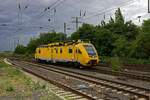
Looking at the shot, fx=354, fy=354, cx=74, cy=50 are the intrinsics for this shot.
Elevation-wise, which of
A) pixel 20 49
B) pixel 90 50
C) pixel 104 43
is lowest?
pixel 90 50

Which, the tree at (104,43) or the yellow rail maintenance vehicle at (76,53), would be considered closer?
the yellow rail maintenance vehicle at (76,53)

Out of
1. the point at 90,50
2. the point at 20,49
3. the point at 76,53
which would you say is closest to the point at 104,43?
the point at 76,53

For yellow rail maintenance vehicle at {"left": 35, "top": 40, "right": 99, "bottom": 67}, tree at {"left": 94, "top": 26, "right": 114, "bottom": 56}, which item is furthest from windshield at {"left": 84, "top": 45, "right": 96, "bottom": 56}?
tree at {"left": 94, "top": 26, "right": 114, "bottom": 56}

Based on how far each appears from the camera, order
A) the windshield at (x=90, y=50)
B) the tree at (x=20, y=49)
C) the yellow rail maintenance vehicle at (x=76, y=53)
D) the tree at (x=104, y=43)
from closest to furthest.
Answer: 1. the yellow rail maintenance vehicle at (x=76, y=53)
2. the windshield at (x=90, y=50)
3. the tree at (x=104, y=43)
4. the tree at (x=20, y=49)

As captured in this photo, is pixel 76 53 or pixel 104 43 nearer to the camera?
pixel 76 53

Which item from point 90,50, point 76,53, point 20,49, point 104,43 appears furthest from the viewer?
point 20,49

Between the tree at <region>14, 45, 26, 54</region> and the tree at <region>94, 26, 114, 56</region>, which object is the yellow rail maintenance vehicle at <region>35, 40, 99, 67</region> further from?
the tree at <region>14, 45, 26, 54</region>

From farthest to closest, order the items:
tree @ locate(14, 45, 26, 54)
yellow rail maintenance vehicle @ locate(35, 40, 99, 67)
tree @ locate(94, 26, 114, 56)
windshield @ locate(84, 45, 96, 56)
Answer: tree @ locate(14, 45, 26, 54), tree @ locate(94, 26, 114, 56), windshield @ locate(84, 45, 96, 56), yellow rail maintenance vehicle @ locate(35, 40, 99, 67)

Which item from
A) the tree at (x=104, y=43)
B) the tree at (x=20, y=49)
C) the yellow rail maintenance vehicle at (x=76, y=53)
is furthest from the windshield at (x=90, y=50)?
→ the tree at (x=20, y=49)

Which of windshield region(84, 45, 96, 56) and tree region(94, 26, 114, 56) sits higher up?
tree region(94, 26, 114, 56)

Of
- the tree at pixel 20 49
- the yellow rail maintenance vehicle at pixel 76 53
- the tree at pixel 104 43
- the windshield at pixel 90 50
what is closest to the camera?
the yellow rail maintenance vehicle at pixel 76 53

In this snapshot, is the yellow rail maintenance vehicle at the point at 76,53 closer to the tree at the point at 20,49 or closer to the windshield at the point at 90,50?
the windshield at the point at 90,50

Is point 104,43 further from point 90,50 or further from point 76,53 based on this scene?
point 90,50

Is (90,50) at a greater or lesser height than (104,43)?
lesser
